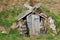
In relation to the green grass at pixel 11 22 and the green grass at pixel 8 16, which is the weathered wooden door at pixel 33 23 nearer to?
the green grass at pixel 11 22

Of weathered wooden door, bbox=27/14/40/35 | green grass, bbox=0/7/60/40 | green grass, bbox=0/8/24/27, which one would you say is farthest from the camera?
green grass, bbox=0/8/24/27

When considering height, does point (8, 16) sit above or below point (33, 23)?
above

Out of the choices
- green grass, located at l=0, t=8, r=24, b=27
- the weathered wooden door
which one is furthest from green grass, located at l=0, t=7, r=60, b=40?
the weathered wooden door

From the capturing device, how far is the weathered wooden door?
18.5 meters

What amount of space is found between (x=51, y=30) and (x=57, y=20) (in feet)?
7.35

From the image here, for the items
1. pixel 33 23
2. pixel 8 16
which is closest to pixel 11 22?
pixel 8 16

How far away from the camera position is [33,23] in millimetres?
18641

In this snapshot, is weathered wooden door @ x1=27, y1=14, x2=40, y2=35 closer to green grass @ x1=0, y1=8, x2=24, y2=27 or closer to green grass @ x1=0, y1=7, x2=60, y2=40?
green grass @ x1=0, y1=7, x2=60, y2=40

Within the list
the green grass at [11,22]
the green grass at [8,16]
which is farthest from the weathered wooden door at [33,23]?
the green grass at [8,16]

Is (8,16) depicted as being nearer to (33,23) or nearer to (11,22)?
(11,22)

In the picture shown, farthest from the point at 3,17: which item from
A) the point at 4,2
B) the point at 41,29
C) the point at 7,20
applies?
the point at 41,29

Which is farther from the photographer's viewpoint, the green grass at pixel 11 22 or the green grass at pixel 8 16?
the green grass at pixel 8 16

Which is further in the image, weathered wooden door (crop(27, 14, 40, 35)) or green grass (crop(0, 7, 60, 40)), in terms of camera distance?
weathered wooden door (crop(27, 14, 40, 35))

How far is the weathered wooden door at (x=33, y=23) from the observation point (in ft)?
60.7
